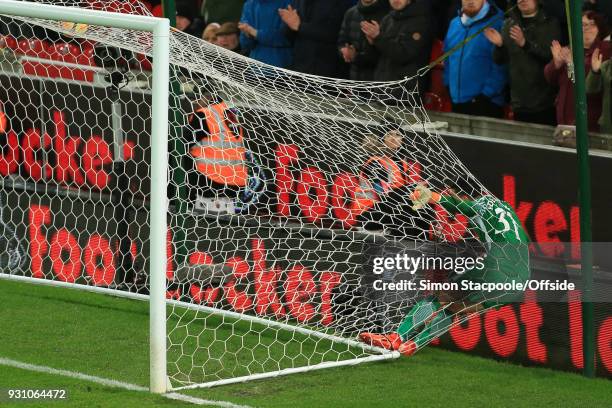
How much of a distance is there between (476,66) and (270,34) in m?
2.00

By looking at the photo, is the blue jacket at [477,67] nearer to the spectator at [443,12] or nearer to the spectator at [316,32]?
the spectator at [443,12]

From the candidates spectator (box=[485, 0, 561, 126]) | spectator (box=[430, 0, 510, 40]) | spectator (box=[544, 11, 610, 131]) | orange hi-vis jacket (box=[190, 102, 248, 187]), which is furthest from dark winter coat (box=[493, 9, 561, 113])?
orange hi-vis jacket (box=[190, 102, 248, 187])

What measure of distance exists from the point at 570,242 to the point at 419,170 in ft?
3.43

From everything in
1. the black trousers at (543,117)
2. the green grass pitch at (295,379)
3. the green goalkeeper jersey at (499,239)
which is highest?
the black trousers at (543,117)

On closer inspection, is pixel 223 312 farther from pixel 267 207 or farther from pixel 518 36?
pixel 518 36

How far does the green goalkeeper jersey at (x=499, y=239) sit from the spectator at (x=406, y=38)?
2.19m

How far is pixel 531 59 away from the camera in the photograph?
976 centimetres

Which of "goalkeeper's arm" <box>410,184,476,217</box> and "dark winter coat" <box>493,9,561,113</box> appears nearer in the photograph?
"goalkeeper's arm" <box>410,184,476,217</box>

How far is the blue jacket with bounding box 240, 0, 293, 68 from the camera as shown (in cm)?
1141

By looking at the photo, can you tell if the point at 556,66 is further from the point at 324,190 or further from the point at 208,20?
the point at 208,20

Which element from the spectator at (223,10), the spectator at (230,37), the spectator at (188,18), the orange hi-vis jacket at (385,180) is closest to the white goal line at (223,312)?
the orange hi-vis jacket at (385,180)

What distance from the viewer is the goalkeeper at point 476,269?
847 cm

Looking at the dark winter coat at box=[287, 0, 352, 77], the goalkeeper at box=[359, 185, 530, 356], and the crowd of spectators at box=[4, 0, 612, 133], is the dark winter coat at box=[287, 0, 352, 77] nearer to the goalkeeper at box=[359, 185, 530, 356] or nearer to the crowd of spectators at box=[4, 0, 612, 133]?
the crowd of spectators at box=[4, 0, 612, 133]

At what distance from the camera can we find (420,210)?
863 centimetres
